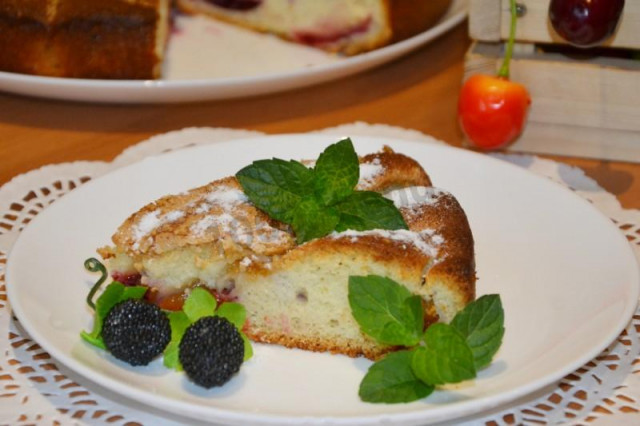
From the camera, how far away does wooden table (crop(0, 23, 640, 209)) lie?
98.8 inches

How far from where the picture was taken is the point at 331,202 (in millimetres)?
1742

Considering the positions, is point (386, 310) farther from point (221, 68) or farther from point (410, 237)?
point (221, 68)

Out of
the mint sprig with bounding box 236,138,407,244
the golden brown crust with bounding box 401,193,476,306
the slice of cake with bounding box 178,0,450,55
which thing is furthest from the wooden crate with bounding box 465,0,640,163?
the mint sprig with bounding box 236,138,407,244

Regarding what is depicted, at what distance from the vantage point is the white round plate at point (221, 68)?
2.58 metres

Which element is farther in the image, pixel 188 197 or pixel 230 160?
pixel 230 160

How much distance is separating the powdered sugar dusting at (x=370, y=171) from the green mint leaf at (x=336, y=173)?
0.38 ft

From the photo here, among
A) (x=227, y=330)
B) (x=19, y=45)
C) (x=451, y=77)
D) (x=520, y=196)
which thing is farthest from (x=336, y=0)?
(x=227, y=330)

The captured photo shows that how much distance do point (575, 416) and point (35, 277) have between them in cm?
100

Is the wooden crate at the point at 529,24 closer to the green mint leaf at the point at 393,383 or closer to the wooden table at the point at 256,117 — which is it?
the wooden table at the point at 256,117

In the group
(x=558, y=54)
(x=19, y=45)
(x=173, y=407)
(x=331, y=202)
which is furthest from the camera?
(x=19, y=45)

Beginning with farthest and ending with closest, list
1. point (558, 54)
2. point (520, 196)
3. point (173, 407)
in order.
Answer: point (558, 54) → point (520, 196) → point (173, 407)

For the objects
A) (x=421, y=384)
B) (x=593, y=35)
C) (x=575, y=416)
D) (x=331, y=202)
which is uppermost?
(x=593, y=35)

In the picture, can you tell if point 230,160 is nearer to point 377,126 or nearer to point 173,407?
point 377,126

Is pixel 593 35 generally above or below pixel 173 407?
above
